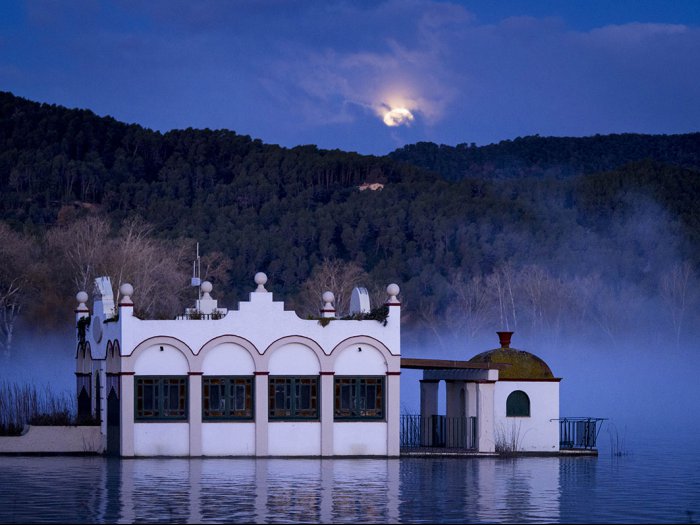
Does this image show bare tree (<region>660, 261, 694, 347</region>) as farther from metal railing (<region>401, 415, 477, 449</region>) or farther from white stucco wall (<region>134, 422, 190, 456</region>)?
white stucco wall (<region>134, 422, 190, 456</region>)

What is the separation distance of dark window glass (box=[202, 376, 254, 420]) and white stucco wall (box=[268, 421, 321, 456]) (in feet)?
2.83

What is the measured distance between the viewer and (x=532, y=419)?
41062 millimetres

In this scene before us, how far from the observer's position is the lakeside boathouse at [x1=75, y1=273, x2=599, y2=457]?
38812mm

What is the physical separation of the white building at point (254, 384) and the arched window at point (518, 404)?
11.8ft

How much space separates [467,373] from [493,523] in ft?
56.4

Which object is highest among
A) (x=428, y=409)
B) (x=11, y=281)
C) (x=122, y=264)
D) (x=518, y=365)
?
(x=122, y=264)

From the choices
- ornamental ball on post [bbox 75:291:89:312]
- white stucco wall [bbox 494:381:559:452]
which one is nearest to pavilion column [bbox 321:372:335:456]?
white stucco wall [bbox 494:381:559:452]

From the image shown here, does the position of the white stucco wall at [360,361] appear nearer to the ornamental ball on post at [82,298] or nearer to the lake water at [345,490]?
the lake water at [345,490]

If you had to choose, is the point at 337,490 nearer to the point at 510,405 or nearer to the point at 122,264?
the point at 510,405

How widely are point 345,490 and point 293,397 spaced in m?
9.80

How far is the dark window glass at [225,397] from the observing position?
128 feet

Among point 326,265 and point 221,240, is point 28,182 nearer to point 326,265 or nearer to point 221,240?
point 221,240

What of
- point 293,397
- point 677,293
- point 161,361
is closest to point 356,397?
point 293,397

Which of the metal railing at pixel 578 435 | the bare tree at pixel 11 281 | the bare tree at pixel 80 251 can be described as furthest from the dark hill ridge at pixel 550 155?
the metal railing at pixel 578 435
